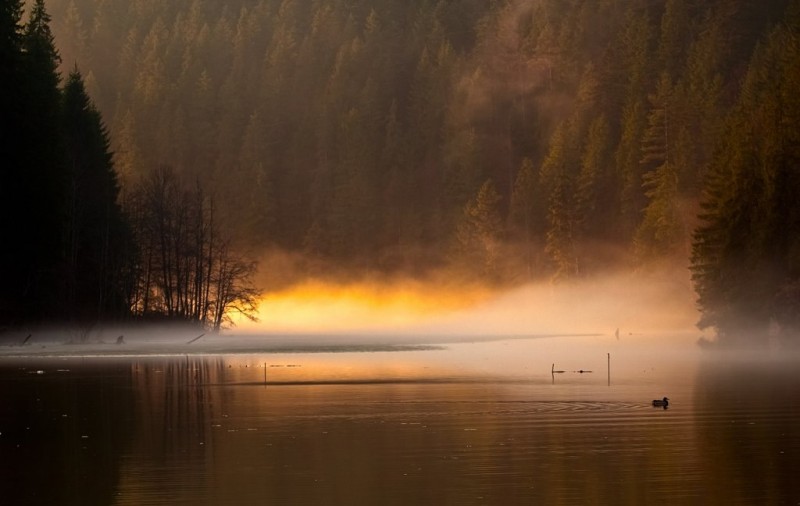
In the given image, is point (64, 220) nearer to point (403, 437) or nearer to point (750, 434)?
point (403, 437)

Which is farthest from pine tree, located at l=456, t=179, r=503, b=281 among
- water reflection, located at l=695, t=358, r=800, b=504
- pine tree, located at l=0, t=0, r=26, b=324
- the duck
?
the duck

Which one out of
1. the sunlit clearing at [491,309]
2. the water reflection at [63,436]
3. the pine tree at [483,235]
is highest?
the pine tree at [483,235]

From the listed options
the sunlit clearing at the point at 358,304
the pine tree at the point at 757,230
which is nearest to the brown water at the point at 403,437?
the pine tree at the point at 757,230

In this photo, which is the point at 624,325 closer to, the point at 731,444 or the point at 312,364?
the point at 312,364

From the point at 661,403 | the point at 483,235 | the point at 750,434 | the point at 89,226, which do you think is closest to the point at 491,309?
the point at 483,235

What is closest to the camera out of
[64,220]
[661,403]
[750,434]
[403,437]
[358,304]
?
[750,434]

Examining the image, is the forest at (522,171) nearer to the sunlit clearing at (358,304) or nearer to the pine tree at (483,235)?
the pine tree at (483,235)

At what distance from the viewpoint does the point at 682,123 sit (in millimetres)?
130875

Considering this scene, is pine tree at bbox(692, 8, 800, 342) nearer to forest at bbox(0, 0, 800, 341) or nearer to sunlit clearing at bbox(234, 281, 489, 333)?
forest at bbox(0, 0, 800, 341)

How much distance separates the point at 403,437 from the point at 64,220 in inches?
2096

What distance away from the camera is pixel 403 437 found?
31391mm

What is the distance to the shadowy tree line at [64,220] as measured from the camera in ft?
254

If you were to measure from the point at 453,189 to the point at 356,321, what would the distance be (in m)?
25.5

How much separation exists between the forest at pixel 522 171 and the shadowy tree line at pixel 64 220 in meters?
0.20
